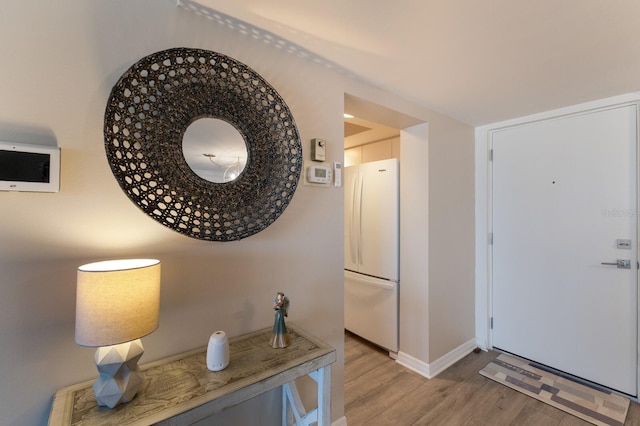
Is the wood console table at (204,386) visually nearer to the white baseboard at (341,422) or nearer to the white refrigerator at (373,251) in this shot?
the white baseboard at (341,422)

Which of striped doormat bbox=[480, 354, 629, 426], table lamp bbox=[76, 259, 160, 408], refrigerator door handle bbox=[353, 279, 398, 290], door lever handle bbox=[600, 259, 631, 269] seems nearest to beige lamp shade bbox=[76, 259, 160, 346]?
table lamp bbox=[76, 259, 160, 408]

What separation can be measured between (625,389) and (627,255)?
101cm

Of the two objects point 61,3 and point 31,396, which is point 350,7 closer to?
point 61,3

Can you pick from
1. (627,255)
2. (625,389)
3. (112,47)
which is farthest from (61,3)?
(625,389)

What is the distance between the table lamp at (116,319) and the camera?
2.60ft

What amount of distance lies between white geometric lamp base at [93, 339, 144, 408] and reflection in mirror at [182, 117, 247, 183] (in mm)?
697

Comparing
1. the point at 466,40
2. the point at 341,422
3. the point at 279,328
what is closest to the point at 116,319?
the point at 279,328

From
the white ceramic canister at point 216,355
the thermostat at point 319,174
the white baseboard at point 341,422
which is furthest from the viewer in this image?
the white baseboard at point 341,422

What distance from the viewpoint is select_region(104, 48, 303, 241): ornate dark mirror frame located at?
101 cm

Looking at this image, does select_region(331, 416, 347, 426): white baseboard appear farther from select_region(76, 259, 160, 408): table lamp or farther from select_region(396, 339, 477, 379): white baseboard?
select_region(76, 259, 160, 408): table lamp

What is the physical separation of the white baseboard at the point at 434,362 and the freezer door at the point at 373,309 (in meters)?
0.12

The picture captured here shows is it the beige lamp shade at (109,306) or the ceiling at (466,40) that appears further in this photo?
the ceiling at (466,40)

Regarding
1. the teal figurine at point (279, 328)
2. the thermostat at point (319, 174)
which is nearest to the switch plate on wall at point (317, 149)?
the thermostat at point (319, 174)

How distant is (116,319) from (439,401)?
2.20 metres
